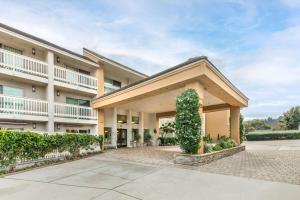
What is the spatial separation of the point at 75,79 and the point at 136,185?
1264cm

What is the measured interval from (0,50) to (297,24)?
16028 millimetres

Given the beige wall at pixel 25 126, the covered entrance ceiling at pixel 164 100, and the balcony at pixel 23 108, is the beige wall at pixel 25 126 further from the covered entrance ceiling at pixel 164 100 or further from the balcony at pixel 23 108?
the covered entrance ceiling at pixel 164 100

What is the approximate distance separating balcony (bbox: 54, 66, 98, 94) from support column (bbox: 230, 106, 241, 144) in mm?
12708

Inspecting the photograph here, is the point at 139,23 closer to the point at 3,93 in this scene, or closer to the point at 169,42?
the point at 169,42

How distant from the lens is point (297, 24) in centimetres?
1261

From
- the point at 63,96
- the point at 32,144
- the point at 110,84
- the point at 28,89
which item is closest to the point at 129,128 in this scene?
the point at 110,84

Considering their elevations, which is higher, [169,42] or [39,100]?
[169,42]

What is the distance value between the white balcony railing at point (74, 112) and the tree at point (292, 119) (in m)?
46.8

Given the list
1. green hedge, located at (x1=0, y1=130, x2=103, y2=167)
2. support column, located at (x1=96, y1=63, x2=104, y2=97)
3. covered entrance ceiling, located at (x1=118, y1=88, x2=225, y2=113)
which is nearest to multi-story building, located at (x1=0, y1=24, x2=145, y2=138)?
support column, located at (x1=96, y1=63, x2=104, y2=97)

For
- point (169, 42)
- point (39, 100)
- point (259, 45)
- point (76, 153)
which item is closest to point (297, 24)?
point (259, 45)

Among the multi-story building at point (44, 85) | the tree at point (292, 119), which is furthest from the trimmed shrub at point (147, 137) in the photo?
the tree at point (292, 119)

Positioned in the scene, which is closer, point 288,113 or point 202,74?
point 202,74

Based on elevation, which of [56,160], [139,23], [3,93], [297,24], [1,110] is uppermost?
[139,23]

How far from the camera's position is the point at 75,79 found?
1912cm
